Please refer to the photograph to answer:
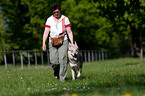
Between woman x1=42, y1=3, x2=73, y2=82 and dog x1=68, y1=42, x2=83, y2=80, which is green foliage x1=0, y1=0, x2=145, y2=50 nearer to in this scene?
dog x1=68, y1=42, x2=83, y2=80

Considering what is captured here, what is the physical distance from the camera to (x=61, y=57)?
717cm

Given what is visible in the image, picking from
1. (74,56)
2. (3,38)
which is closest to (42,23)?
(3,38)

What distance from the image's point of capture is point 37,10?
28.8 meters

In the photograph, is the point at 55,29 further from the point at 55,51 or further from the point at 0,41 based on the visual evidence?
the point at 0,41

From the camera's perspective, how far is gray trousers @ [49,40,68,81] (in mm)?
7156

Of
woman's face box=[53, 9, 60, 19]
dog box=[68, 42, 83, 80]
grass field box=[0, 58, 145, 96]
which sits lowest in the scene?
grass field box=[0, 58, 145, 96]

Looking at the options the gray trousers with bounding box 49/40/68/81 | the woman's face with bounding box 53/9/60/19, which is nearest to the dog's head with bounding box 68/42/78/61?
the gray trousers with bounding box 49/40/68/81

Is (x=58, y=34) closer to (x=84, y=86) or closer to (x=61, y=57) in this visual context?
(x=61, y=57)

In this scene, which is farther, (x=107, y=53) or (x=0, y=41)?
(x=107, y=53)

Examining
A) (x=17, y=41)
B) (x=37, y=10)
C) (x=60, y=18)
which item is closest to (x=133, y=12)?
(x=60, y=18)

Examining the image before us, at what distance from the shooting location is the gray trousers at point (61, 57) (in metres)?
7.16

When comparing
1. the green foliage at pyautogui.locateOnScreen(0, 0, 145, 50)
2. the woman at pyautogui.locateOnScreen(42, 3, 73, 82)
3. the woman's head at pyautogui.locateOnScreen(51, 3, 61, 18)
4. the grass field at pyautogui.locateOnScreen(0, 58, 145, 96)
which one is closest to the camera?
the grass field at pyautogui.locateOnScreen(0, 58, 145, 96)

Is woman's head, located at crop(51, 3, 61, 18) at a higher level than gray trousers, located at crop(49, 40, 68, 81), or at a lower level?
higher

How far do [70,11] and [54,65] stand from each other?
24.6 metres
